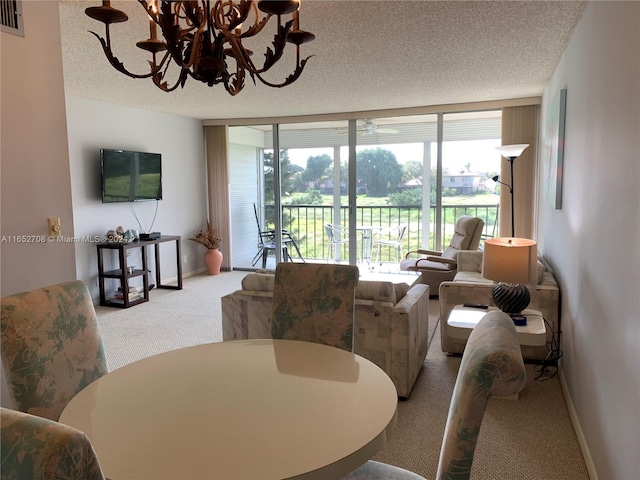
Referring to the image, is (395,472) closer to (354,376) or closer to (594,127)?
(354,376)

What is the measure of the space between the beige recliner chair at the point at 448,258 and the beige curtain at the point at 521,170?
528 millimetres

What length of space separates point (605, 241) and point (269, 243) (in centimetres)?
581

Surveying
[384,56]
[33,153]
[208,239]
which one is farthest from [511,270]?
[208,239]

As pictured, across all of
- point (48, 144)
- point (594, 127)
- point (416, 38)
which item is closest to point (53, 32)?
point (48, 144)

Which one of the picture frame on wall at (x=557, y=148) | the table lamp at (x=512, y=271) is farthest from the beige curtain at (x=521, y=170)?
the table lamp at (x=512, y=271)

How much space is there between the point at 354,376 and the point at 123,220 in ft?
15.8

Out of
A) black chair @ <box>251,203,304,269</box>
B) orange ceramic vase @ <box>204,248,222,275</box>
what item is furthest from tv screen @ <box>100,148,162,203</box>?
black chair @ <box>251,203,304,269</box>

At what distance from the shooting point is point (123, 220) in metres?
5.64

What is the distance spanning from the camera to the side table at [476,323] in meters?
2.76

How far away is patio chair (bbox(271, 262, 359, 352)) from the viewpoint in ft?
7.02

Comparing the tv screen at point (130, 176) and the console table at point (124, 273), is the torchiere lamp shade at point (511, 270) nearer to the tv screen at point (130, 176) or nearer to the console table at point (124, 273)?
the console table at point (124, 273)

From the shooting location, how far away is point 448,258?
552 cm

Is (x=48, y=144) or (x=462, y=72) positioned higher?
(x=462, y=72)

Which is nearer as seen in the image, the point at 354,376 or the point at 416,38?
the point at 354,376
